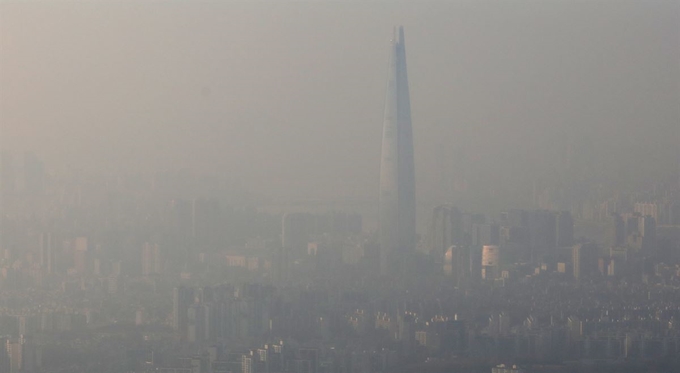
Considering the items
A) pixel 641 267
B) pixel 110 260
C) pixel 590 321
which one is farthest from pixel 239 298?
pixel 641 267

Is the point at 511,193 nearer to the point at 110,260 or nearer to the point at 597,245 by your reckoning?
the point at 597,245

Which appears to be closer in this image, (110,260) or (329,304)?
(329,304)

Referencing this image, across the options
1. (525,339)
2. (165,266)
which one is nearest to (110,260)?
(165,266)

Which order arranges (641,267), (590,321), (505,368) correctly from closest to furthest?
1. (505,368)
2. (590,321)
3. (641,267)

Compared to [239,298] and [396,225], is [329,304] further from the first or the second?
[396,225]

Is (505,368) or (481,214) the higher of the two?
(481,214)

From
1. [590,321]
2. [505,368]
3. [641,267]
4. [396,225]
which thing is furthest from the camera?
[396,225]
